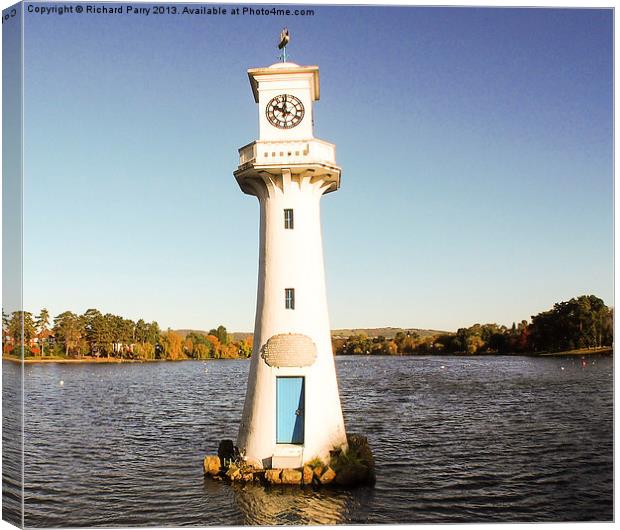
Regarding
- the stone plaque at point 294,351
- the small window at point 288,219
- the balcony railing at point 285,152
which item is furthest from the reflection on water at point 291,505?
the balcony railing at point 285,152

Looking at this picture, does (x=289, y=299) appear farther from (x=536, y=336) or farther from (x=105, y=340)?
(x=105, y=340)

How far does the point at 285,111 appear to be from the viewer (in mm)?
13242

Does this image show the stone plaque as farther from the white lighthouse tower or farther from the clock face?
the clock face

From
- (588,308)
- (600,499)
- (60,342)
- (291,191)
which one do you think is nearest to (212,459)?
(291,191)

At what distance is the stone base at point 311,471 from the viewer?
1266cm

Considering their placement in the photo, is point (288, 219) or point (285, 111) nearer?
point (285, 111)

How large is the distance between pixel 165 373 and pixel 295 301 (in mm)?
33865

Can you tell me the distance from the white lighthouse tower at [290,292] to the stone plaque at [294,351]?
0.06 feet

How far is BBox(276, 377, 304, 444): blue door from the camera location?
13.1 metres

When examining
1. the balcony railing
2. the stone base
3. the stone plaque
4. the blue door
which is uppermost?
the balcony railing

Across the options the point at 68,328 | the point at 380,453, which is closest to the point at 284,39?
the point at 380,453

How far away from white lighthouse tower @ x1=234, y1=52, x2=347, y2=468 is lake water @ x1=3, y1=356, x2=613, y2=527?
114 cm

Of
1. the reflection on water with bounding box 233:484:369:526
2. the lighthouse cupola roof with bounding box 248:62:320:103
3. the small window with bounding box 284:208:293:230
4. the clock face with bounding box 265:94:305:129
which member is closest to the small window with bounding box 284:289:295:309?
the small window with bounding box 284:208:293:230

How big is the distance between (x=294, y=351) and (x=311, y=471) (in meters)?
2.20
